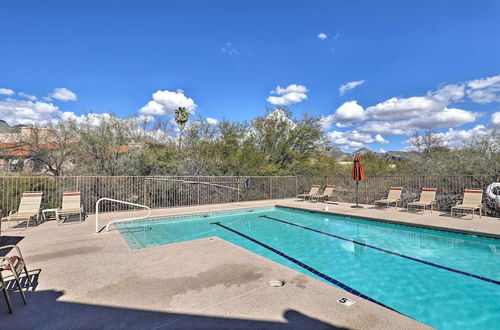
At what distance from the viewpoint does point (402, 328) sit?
2.11 meters

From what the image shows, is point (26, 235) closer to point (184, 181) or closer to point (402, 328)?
point (184, 181)

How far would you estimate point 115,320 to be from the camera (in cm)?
234

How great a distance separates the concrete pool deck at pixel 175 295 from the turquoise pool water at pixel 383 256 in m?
1.18

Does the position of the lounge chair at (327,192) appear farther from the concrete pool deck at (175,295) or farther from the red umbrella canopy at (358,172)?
the concrete pool deck at (175,295)

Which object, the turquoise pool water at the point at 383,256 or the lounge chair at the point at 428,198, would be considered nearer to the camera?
the turquoise pool water at the point at 383,256

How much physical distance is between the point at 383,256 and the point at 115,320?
4.88m

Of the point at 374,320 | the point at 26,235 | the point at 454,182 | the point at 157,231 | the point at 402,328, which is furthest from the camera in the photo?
the point at 454,182

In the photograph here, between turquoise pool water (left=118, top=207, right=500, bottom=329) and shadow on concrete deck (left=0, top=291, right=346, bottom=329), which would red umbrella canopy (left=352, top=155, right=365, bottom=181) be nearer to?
turquoise pool water (left=118, top=207, right=500, bottom=329)

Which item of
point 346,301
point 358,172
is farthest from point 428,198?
point 346,301

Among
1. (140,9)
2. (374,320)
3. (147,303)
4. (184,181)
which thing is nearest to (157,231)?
A: (184,181)

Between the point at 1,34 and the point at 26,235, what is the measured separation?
10925 mm

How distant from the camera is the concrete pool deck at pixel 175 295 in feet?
7.48

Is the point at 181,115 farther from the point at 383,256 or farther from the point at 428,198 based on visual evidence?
the point at 383,256

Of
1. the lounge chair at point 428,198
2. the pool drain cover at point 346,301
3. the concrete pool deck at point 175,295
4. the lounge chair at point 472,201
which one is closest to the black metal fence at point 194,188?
the lounge chair at point 472,201
